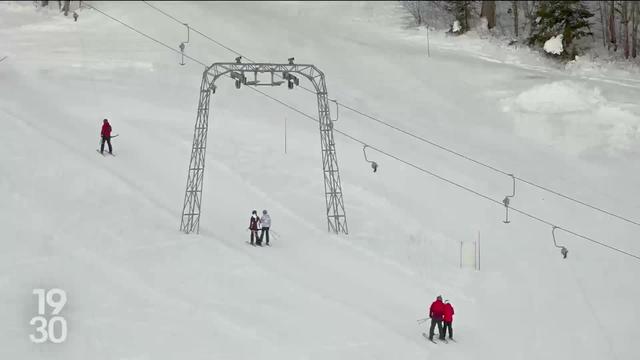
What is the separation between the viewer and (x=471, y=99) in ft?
178

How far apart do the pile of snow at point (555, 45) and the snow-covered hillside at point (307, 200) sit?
2.73 feet

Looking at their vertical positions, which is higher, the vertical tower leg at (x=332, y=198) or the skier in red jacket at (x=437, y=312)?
the vertical tower leg at (x=332, y=198)

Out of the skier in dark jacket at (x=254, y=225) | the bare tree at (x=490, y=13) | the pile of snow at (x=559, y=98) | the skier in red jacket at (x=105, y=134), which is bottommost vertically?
the skier in dark jacket at (x=254, y=225)

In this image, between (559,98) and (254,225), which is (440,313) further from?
(559,98)

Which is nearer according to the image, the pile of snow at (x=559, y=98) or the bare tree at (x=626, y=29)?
the pile of snow at (x=559, y=98)

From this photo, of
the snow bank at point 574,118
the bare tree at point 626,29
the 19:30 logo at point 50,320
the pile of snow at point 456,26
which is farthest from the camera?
the pile of snow at point 456,26

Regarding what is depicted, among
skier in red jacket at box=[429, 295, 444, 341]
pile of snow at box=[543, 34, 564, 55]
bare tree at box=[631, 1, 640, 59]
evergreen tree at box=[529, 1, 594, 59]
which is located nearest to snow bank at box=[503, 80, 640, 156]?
pile of snow at box=[543, 34, 564, 55]

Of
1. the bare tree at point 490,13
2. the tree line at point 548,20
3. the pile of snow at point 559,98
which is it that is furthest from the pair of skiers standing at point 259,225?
the bare tree at point 490,13

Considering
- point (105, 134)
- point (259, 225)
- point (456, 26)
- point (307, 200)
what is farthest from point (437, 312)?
point (456, 26)

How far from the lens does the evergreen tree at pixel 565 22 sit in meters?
56.8

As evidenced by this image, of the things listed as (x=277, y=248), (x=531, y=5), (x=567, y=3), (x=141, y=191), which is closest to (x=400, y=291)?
(x=277, y=248)

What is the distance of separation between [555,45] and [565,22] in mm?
1330

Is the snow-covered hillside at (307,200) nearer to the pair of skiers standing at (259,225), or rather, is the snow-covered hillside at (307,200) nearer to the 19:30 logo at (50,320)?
the 19:30 logo at (50,320)

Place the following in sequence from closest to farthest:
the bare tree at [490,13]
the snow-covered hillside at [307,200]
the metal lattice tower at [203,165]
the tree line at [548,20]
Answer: the snow-covered hillside at [307,200] < the metal lattice tower at [203,165] < the tree line at [548,20] < the bare tree at [490,13]
